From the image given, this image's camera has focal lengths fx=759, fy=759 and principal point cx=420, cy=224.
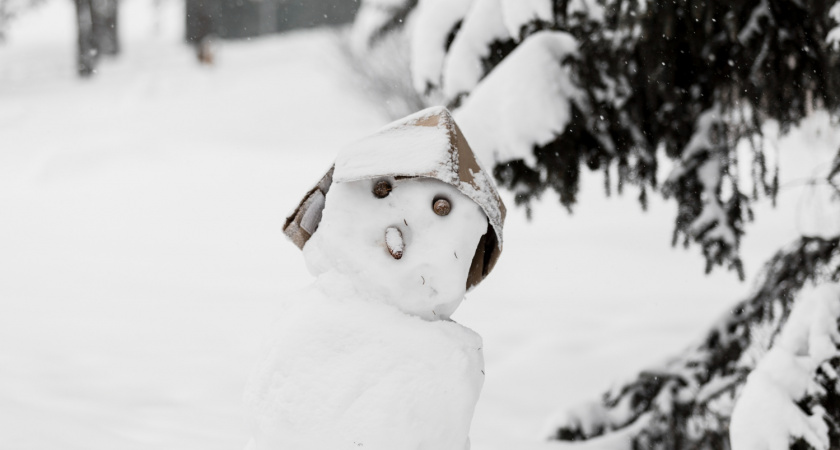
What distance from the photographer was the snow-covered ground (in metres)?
4.29

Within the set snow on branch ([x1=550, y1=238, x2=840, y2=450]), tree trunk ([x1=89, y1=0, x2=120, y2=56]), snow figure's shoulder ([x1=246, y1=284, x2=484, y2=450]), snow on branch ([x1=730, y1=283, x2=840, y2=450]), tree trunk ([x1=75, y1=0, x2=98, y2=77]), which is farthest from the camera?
tree trunk ([x1=89, y1=0, x2=120, y2=56])

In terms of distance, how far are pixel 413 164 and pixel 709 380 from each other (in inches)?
91.7

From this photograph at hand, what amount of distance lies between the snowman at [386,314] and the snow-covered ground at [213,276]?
1.45ft

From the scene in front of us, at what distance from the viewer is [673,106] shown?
10.6ft

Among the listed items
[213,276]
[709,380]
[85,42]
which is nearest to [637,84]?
[709,380]

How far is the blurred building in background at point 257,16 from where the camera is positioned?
21.7m

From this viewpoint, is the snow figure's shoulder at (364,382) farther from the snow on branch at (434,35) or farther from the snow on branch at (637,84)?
the snow on branch at (434,35)

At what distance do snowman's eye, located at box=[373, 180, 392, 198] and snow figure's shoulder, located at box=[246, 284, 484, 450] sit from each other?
0.93ft

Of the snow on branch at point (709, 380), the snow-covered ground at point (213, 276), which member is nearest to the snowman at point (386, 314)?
the snow-covered ground at point (213, 276)

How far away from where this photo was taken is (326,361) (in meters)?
1.93

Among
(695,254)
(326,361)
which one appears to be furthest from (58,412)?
(695,254)

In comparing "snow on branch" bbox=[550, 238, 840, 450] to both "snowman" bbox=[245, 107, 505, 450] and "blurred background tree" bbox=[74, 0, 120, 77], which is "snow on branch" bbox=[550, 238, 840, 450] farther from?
"blurred background tree" bbox=[74, 0, 120, 77]

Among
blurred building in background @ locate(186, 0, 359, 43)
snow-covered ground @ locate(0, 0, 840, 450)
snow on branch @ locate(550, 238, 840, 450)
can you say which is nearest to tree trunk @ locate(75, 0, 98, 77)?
snow-covered ground @ locate(0, 0, 840, 450)

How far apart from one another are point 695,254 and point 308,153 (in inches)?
267
